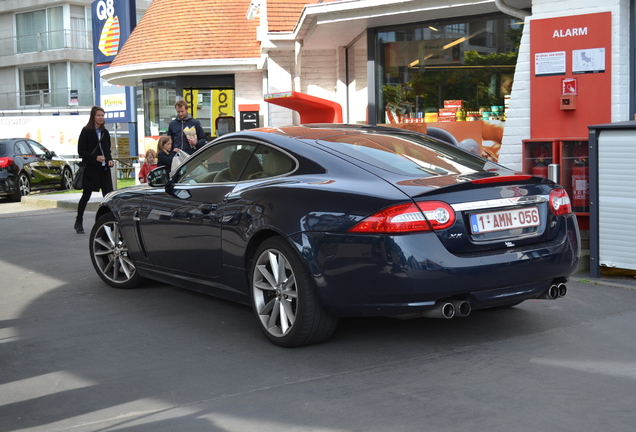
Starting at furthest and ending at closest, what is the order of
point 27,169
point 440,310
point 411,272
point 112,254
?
point 27,169
point 112,254
point 440,310
point 411,272

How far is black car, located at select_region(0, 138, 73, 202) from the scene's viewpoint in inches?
805

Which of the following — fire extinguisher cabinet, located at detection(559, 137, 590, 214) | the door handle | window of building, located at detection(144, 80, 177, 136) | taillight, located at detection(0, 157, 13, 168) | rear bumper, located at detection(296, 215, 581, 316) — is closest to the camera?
rear bumper, located at detection(296, 215, 581, 316)

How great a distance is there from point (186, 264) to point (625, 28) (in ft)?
18.2

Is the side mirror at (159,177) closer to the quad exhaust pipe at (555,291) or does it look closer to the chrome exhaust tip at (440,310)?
the chrome exhaust tip at (440,310)

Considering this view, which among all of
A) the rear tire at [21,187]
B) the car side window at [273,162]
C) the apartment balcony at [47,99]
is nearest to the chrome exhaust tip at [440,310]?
the car side window at [273,162]

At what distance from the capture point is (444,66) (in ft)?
41.1

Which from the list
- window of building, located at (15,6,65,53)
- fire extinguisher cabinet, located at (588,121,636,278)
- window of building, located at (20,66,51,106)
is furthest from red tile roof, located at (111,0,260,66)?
window of building, located at (20,66,51,106)

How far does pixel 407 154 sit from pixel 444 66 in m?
7.38

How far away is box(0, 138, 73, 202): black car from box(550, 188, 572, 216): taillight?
17544 millimetres

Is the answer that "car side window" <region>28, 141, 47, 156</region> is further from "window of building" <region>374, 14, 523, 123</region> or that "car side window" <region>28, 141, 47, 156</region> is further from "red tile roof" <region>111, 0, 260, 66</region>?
"window of building" <region>374, 14, 523, 123</region>

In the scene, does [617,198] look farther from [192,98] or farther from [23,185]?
[23,185]

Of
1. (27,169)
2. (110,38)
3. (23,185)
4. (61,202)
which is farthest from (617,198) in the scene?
(110,38)

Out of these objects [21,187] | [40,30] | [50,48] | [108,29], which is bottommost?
[21,187]

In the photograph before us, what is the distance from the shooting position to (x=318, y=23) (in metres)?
13.1
